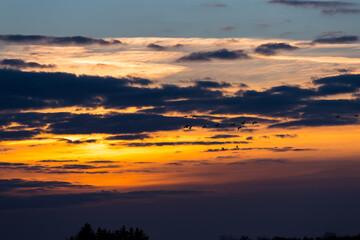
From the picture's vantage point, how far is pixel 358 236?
18562 centimetres

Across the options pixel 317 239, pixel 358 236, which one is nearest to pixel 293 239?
pixel 317 239

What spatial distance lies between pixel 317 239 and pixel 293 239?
→ 277 inches

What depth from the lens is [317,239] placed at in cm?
19675

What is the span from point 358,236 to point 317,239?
14.6 meters

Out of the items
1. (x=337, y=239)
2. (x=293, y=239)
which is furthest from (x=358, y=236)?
(x=293, y=239)

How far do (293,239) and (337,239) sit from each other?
13.2 meters

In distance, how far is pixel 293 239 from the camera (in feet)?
652

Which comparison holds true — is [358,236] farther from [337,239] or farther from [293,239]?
[293,239]

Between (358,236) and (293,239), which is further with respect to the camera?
(293,239)

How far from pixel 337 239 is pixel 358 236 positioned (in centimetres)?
861

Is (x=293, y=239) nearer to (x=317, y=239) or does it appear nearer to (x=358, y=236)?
(x=317, y=239)

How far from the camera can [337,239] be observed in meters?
193
